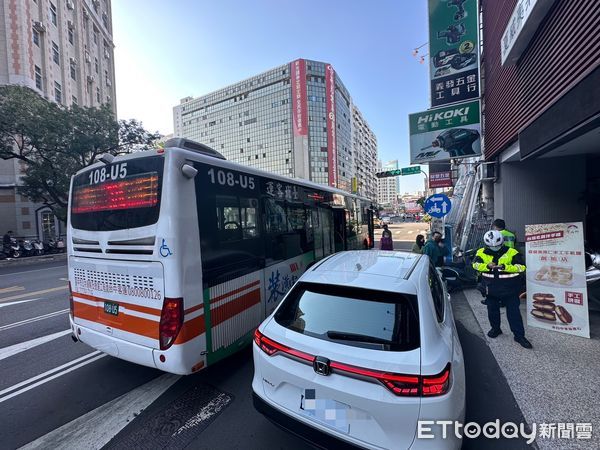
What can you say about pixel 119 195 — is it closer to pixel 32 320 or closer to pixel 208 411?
pixel 208 411

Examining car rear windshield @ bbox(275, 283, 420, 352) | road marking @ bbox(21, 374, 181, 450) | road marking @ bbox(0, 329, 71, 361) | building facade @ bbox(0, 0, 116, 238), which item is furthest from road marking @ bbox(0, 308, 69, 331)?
building facade @ bbox(0, 0, 116, 238)

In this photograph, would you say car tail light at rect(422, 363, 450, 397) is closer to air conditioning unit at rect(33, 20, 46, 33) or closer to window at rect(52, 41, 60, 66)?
air conditioning unit at rect(33, 20, 46, 33)

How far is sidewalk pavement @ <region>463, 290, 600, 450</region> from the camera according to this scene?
2758mm

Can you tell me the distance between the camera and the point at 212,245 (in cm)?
342

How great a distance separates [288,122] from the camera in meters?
63.4

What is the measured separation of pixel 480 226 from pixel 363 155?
94.1m

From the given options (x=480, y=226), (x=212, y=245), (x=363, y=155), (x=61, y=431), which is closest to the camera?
(x=61, y=431)

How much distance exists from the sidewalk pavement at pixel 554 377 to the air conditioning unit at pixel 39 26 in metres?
36.6

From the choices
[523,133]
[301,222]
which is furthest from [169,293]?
[523,133]

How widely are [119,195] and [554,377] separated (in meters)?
5.82

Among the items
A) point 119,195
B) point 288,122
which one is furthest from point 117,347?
point 288,122

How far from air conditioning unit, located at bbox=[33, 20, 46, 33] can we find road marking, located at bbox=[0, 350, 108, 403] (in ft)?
108

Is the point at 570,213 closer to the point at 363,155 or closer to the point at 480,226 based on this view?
the point at 480,226

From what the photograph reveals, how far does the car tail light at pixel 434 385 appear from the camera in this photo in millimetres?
1780
